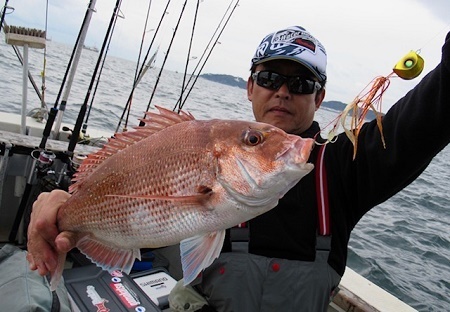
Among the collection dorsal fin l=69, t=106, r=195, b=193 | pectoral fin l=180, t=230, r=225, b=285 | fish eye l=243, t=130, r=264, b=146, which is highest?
fish eye l=243, t=130, r=264, b=146

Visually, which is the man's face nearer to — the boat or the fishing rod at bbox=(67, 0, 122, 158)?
the boat

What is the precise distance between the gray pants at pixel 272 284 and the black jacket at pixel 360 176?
0.21 feet

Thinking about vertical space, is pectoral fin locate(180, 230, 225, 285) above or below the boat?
above

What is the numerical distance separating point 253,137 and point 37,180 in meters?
2.95

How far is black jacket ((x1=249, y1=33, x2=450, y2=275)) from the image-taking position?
178 cm

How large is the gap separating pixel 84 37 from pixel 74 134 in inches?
42.8

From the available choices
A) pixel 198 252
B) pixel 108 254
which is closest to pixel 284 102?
pixel 198 252

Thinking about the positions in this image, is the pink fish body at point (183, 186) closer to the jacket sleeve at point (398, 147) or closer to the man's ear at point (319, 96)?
the jacket sleeve at point (398, 147)

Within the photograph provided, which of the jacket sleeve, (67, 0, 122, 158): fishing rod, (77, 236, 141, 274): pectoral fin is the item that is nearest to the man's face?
the jacket sleeve

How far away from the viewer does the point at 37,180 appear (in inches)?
145

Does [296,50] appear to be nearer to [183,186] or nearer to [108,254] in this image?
[183,186]

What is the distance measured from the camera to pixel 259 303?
197 cm

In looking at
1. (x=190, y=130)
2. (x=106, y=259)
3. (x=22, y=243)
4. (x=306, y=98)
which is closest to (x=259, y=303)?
(x=106, y=259)

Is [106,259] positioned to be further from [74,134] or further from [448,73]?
[74,134]
